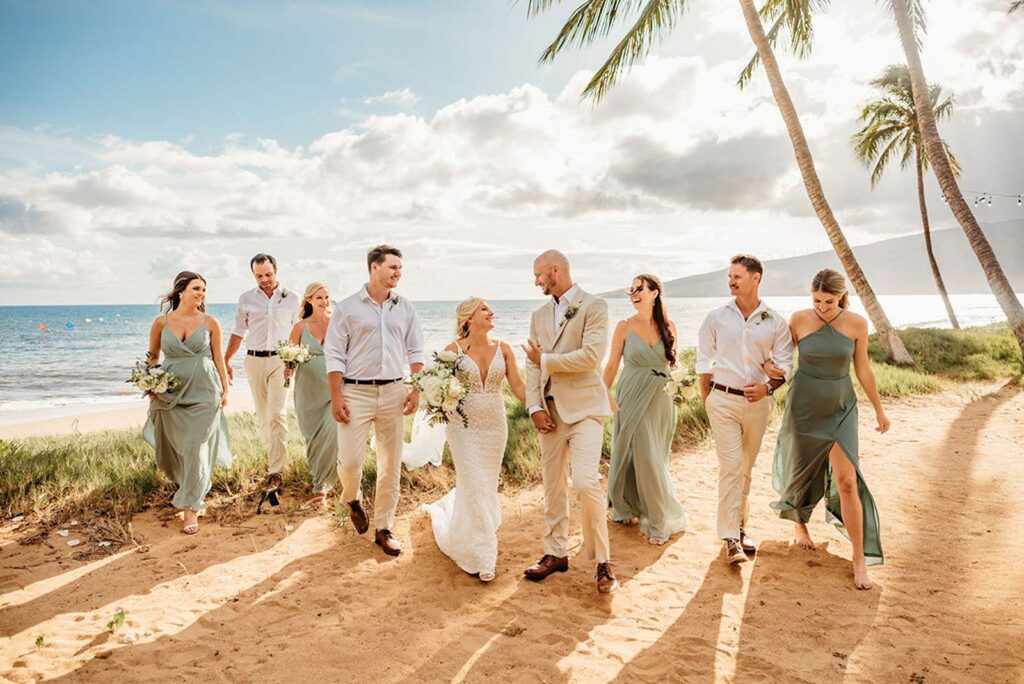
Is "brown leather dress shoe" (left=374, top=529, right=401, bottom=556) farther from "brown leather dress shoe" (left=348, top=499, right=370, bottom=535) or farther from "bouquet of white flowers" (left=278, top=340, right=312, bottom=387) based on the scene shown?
"bouquet of white flowers" (left=278, top=340, right=312, bottom=387)

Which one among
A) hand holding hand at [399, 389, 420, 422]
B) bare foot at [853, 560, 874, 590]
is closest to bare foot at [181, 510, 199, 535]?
hand holding hand at [399, 389, 420, 422]

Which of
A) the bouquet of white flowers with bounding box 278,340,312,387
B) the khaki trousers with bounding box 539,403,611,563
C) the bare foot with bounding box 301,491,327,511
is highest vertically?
the bouquet of white flowers with bounding box 278,340,312,387

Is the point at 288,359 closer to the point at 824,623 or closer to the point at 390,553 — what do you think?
the point at 390,553

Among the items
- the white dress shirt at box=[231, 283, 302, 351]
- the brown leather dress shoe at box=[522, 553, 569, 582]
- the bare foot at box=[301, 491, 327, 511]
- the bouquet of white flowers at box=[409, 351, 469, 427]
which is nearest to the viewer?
the bouquet of white flowers at box=[409, 351, 469, 427]

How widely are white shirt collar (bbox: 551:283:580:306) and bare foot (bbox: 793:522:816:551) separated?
307cm

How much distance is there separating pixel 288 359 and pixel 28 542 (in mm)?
3037

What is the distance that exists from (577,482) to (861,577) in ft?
8.06

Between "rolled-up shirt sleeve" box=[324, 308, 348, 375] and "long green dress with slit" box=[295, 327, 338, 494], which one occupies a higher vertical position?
"rolled-up shirt sleeve" box=[324, 308, 348, 375]

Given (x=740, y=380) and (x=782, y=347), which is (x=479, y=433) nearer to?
(x=740, y=380)

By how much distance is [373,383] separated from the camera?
18.3 ft

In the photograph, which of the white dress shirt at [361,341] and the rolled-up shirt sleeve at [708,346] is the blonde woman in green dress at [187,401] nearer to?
the white dress shirt at [361,341]

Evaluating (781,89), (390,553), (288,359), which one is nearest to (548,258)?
(390,553)

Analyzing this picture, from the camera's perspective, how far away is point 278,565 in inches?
214

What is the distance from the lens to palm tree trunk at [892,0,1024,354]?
12.5m
